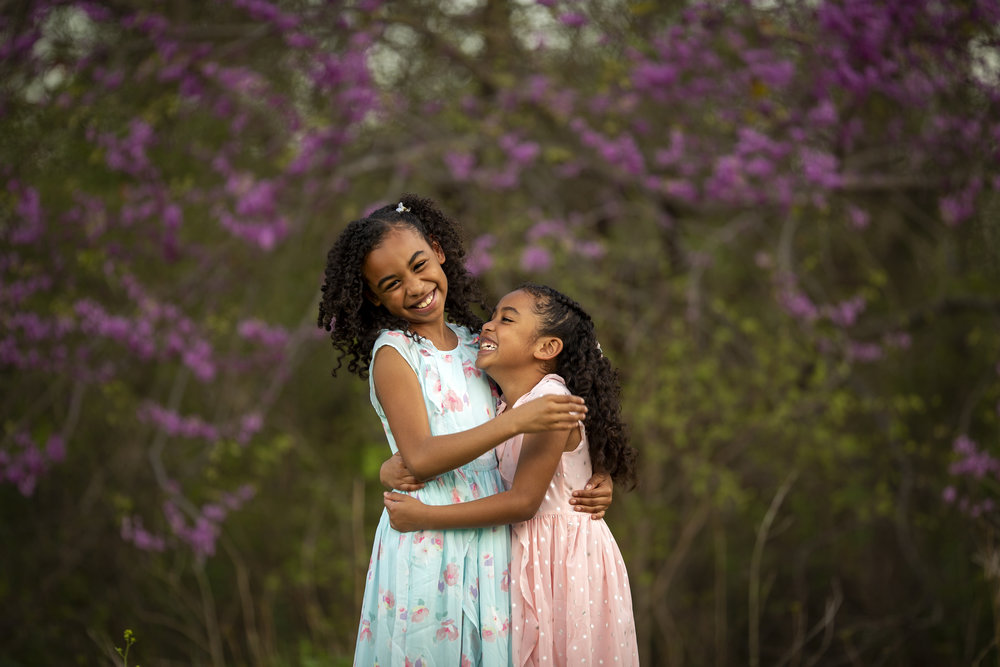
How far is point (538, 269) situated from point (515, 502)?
9.15ft

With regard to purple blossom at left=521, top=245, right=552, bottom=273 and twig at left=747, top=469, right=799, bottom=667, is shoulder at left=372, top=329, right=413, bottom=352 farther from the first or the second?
purple blossom at left=521, top=245, right=552, bottom=273

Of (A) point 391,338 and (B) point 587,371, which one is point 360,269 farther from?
(B) point 587,371

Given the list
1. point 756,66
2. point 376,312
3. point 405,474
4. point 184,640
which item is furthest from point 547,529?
point 184,640

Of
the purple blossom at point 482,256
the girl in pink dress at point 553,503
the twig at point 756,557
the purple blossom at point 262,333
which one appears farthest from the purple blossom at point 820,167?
the purple blossom at point 262,333

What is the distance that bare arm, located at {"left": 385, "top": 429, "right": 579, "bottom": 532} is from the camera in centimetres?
199

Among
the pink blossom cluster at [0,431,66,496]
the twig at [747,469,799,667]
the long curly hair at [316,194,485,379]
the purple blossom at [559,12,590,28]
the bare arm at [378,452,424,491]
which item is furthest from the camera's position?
the purple blossom at [559,12,590,28]

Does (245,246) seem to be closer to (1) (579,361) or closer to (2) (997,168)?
(1) (579,361)

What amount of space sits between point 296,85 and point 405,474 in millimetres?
3436

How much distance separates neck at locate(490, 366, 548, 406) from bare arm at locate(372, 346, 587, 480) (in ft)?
0.71

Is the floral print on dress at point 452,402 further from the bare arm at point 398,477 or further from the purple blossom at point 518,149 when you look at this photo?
the purple blossom at point 518,149

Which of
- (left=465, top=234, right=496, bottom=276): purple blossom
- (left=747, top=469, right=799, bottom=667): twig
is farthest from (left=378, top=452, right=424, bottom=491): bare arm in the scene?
(left=465, top=234, right=496, bottom=276): purple blossom

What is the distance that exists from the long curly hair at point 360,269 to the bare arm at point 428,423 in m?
0.14

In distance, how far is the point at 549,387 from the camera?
209 centimetres

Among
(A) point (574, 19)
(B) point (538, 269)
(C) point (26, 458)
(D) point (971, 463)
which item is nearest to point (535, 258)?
(B) point (538, 269)
